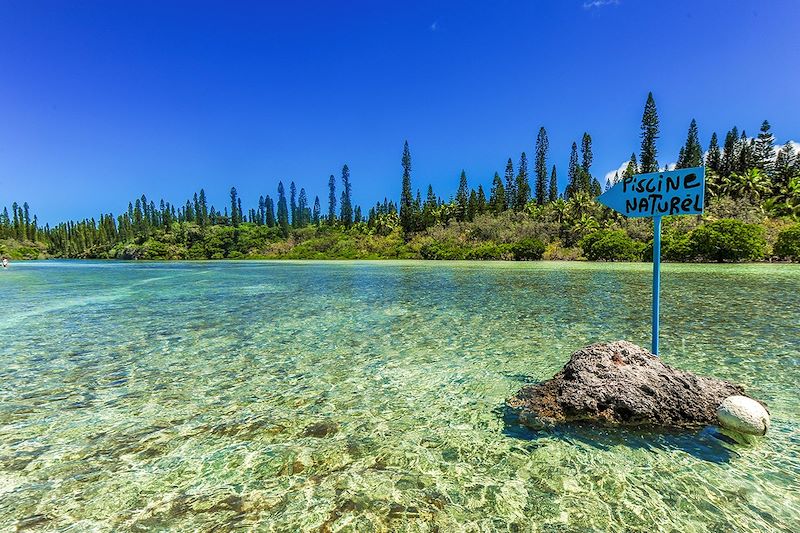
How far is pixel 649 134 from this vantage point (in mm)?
85562

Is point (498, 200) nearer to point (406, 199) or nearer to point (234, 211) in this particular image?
point (406, 199)

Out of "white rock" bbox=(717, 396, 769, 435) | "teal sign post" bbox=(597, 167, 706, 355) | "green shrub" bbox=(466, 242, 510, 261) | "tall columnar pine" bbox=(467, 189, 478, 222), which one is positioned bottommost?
"white rock" bbox=(717, 396, 769, 435)

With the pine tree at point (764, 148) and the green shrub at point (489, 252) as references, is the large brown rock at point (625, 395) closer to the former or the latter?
the green shrub at point (489, 252)

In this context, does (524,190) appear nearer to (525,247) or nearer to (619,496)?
(525,247)

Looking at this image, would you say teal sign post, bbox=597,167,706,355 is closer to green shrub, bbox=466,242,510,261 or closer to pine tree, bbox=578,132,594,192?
green shrub, bbox=466,242,510,261

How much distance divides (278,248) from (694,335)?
454ft

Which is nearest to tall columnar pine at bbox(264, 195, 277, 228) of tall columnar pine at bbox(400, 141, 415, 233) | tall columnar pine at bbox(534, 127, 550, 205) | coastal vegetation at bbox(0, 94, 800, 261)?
coastal vegetation at bbox(0, 94, 800, 261)

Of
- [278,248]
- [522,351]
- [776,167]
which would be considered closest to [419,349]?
[522,351]

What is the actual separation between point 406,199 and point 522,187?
34101mm

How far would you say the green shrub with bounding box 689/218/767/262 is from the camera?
49.2 metres

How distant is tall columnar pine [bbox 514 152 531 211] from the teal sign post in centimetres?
10671

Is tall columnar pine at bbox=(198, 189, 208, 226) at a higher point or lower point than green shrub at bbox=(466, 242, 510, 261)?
higher

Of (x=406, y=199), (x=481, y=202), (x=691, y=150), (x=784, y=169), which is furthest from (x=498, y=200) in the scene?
(x=784, y=169)

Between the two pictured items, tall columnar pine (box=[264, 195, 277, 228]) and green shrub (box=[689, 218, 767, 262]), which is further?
tall columnar pine (box=[264, 195, 277, 228])
